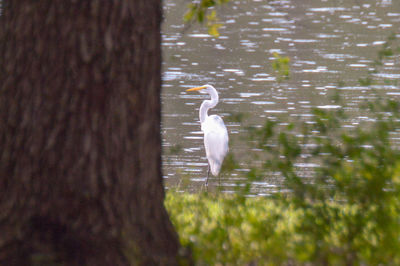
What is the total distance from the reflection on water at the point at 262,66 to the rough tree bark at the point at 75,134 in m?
5.12

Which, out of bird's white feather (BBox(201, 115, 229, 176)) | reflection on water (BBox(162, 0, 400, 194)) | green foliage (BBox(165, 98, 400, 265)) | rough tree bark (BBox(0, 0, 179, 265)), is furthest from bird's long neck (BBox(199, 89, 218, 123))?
rough tree bark (BBox(0, 0, 179, 265))

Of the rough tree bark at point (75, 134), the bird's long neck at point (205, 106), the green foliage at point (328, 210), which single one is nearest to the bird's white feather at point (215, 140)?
the bird's long neck at point (205, 106)

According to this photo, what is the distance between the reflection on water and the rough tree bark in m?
5.12

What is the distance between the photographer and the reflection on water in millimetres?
14179

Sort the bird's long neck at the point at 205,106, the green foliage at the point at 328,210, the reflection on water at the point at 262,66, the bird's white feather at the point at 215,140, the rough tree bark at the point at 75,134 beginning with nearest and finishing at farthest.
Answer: the rough tree bark at the point at 75,134, the green foliage at the point at 328,210, the bird's white feather at the point at 215,140, the bird's long neck at the point at 205,106, the reflection on water at the point at 262,66

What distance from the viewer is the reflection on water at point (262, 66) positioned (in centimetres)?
1418

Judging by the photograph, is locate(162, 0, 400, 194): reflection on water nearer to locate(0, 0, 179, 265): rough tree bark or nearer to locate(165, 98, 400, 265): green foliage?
locate(165, 98, 400, 265): green foliage

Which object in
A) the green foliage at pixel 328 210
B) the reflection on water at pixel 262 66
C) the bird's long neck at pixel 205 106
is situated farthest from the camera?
the reflection on water at pixel 262 66

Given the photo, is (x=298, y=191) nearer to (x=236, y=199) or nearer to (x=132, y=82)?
(x=236, y=199)

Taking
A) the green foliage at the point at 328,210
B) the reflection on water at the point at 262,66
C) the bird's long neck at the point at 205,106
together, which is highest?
the green foliage at the point at 328,210

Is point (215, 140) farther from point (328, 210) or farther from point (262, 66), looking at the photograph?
point (262, 66)

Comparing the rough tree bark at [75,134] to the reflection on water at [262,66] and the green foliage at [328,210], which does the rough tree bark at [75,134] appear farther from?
the reflection on water at [262,66]

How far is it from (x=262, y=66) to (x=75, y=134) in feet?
59.4

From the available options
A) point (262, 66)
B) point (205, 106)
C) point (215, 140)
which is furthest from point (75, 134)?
point (262, 66)
